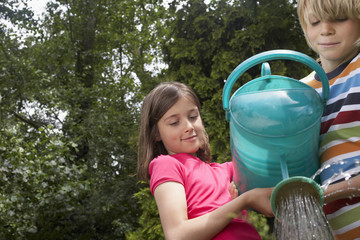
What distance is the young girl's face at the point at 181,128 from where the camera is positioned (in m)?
1.64

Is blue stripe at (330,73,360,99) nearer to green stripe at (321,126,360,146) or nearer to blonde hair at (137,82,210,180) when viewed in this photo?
green stripe at (321,126,360,146)

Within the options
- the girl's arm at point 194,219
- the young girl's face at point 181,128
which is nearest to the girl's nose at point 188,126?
the young girl's face at point 181,128

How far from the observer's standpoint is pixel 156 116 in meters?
Answer: 1.72

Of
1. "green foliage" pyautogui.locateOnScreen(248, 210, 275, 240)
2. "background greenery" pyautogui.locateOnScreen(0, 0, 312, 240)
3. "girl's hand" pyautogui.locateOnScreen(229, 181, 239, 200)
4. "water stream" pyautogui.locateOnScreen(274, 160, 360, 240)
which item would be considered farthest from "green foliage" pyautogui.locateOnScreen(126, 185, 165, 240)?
"water stream" pyautogui.locateOnScreen(274, 160, 360, 240)

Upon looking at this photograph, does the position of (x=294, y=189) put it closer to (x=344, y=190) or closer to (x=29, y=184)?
(x=344, y=190)

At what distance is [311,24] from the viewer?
1404 millimetres

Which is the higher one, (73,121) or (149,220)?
(73,121)

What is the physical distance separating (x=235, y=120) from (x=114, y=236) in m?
5.79

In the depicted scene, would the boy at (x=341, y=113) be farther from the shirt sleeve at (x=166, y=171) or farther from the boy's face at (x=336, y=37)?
the shirt sleeve at (x=166, y=171)

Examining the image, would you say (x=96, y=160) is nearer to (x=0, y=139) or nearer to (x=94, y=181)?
(x=94, y=181)

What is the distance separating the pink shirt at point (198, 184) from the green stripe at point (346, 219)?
289 millimetres

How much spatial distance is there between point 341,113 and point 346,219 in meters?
0.33

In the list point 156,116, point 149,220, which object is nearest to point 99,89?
point 149,220

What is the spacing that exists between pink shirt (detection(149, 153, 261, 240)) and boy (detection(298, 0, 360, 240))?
0.32m
